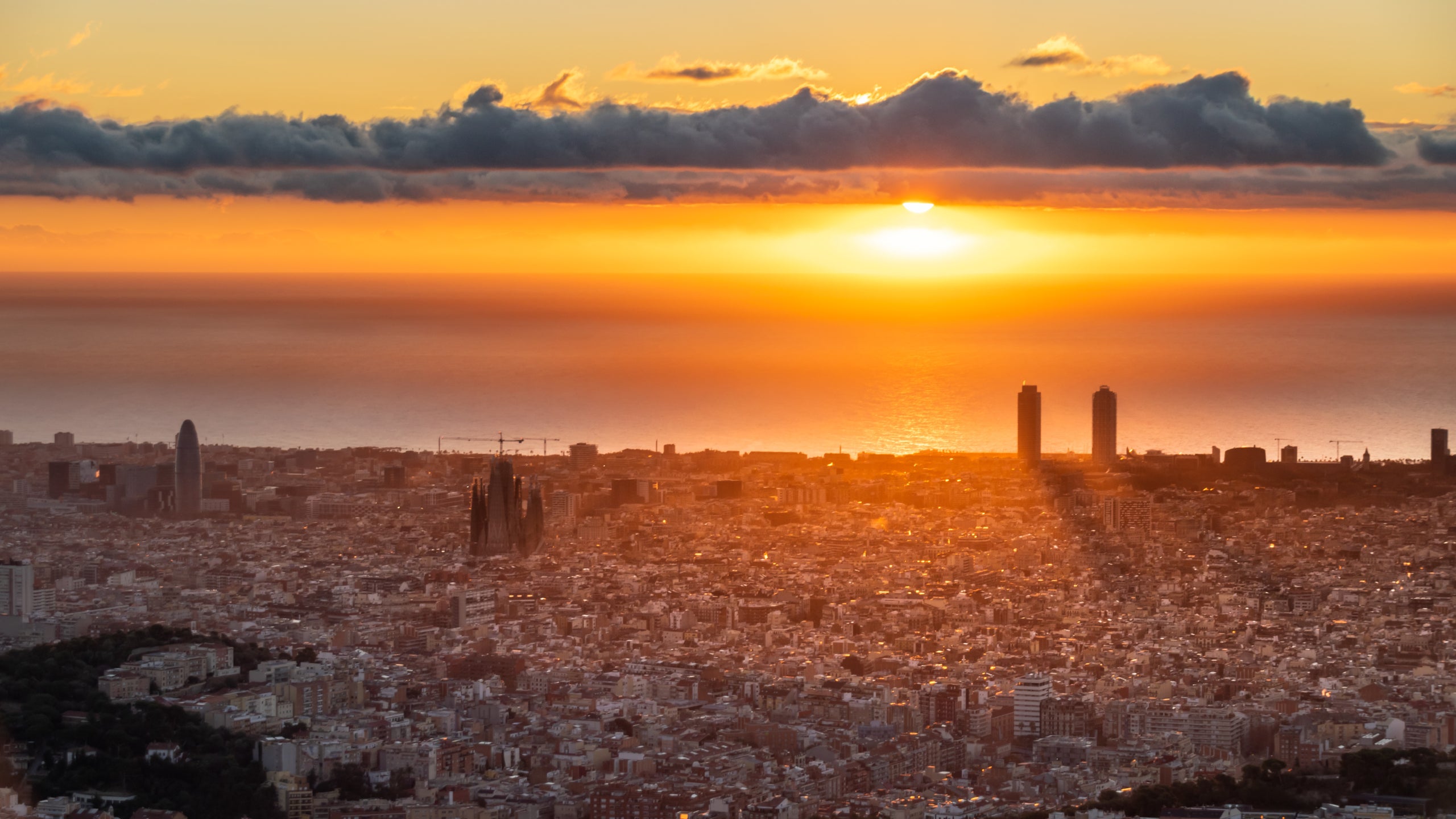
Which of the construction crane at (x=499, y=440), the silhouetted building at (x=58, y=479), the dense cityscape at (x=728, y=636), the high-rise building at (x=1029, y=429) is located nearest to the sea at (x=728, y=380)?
the construction crane at (x=499, y=440)

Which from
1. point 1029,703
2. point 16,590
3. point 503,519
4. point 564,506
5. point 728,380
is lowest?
point 1029,703

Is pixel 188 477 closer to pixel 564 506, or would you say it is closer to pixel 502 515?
pixel 564 506

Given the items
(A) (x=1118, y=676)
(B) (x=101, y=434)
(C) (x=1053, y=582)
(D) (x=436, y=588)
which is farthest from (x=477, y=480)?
(B) (x=101, y=434)

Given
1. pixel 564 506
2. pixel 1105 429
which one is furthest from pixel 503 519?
pixel 1105 429

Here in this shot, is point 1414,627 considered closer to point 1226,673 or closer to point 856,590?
point 1226,673

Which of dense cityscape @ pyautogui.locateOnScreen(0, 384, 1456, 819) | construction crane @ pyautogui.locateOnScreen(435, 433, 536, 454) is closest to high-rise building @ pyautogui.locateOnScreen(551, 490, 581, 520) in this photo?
dense cityscape @ pyautogui.locateOnScreen(0, 384, 1456, 819)

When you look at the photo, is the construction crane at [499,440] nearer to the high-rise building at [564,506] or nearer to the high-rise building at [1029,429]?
the high-rise building at [1029,429]
